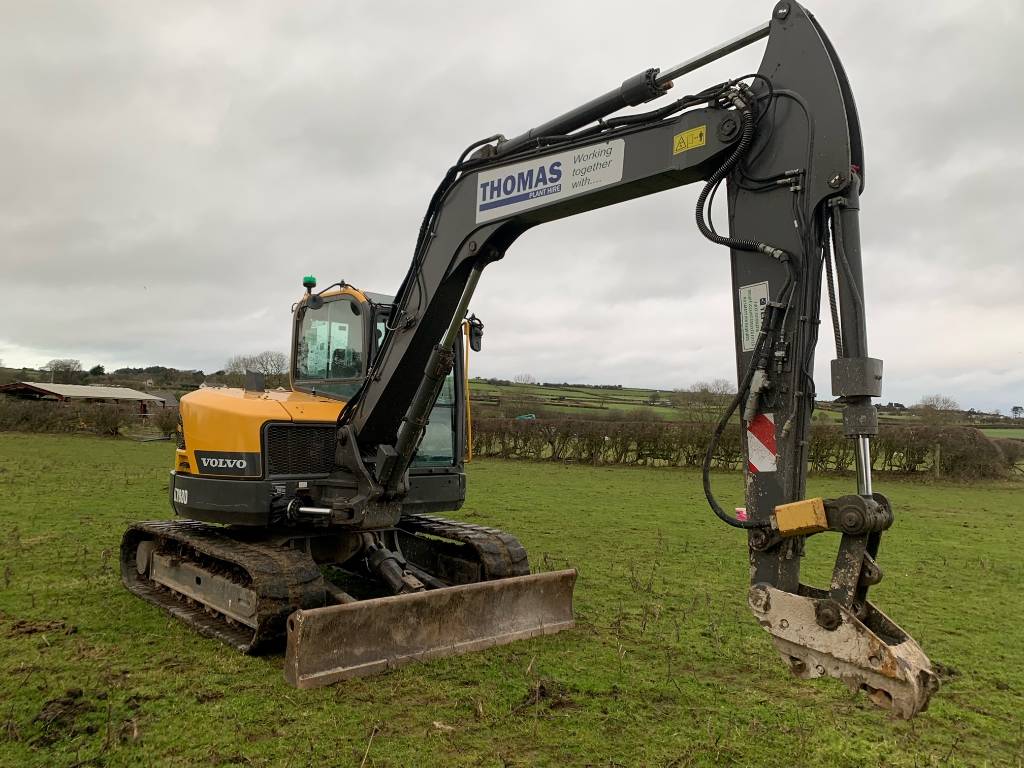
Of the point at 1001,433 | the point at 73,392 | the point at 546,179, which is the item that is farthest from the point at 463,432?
the point at 73,392

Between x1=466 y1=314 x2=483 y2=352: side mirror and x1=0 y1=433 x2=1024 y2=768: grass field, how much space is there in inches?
99.4

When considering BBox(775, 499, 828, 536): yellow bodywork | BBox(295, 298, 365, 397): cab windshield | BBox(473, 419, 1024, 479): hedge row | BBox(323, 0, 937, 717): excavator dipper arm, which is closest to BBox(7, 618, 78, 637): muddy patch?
BBox(295, 298, 365, 397): cab windshield

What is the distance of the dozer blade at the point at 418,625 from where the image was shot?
5.04 meters

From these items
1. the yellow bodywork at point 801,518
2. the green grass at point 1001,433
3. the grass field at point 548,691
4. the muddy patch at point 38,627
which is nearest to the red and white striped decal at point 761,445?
the yellow bodywork at point 801,518

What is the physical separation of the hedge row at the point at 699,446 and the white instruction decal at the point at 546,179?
1486 centimetres

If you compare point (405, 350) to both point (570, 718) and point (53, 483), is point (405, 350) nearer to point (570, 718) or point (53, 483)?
point (570, 718)

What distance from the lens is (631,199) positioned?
193 inches

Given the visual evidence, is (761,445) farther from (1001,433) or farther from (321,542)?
(1001,433)

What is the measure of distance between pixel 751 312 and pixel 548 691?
270 cm

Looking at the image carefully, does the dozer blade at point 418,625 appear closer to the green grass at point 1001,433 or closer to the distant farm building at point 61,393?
the green grass at point 1001,433

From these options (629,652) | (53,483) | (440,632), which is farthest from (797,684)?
(53,483)

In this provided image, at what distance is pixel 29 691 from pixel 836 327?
512 centimetres

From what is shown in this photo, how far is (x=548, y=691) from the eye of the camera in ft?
16.2

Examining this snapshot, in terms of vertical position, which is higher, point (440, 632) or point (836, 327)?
point (836, 327)
